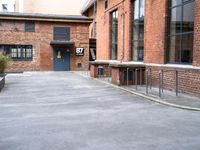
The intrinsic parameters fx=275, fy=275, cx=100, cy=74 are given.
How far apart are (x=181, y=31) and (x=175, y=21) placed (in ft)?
2.31

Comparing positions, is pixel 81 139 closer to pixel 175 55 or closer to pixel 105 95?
pixel 105 95

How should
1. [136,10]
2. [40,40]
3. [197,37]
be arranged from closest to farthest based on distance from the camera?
[197,37] → [136,10] → [40,40]

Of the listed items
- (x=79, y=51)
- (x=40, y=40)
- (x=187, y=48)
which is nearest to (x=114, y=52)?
(x=79, y=51)

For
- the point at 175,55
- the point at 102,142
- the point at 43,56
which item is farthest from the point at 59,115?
the point at 43,56

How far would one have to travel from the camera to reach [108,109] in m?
7.93

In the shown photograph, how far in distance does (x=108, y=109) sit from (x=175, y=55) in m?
4.96

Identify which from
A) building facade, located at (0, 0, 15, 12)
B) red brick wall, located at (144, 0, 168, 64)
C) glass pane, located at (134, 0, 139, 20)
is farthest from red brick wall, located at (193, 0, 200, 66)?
building facade, located at (0, 0, 15, 12)

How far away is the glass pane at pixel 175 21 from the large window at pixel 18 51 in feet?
57.6

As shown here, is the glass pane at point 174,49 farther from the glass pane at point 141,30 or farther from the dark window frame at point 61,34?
the dark window frame at point 61,34

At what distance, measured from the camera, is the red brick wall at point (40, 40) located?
25750mm

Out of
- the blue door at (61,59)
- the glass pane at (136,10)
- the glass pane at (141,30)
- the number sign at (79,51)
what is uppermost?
the glass pane at (136,10)

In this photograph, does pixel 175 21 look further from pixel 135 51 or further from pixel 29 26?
pixel 29 26

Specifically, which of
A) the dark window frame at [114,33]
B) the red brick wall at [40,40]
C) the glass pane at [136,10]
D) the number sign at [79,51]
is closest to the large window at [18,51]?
the red brick wall at [40,40]

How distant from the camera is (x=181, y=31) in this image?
1097 centimetres
